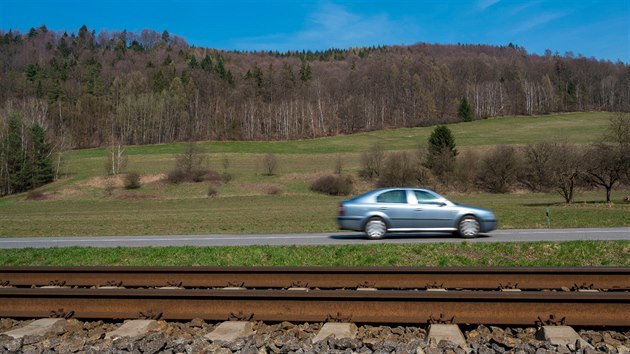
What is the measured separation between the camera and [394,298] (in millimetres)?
7531

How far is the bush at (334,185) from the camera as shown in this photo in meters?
63.9

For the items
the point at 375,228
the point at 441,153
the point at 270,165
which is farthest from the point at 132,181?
the point at 375,228

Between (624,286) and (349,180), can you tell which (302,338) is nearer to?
(624,286)

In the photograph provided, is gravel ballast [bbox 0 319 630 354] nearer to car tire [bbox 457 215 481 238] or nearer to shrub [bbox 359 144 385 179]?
car tire [bbox 457 215 481 238]

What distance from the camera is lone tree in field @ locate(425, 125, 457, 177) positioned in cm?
6544

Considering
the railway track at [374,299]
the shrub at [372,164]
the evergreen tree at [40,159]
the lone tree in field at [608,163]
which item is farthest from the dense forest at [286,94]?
the railway track at [374,299]

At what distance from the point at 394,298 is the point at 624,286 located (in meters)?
4.39

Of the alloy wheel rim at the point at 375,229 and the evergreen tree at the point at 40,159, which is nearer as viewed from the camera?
the alloy wheel rim at the point at 375,229

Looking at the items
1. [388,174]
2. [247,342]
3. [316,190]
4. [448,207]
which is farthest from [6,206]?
[247,342]

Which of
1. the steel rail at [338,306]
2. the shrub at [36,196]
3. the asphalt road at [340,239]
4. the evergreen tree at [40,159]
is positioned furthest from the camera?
the evergreen tree at [40,159]

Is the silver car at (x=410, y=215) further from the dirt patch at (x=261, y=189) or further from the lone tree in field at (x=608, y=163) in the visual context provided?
the dirt patch at (x=261, y=189)

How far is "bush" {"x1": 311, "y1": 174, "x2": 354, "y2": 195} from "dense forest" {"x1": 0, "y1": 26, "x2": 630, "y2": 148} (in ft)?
207

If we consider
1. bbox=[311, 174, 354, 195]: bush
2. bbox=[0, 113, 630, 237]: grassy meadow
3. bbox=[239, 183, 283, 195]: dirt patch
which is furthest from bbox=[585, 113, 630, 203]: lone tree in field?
bbox=[239, 183, 283, 195]: dirt patch

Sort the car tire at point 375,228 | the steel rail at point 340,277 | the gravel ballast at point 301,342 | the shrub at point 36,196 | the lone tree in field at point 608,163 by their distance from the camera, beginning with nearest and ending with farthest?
the gravel ballast at point 301,342
the steel rail at point 340,277
the car tire at point 375,228
the lone tree in field at point 608,163
the shrub at point 36,196
